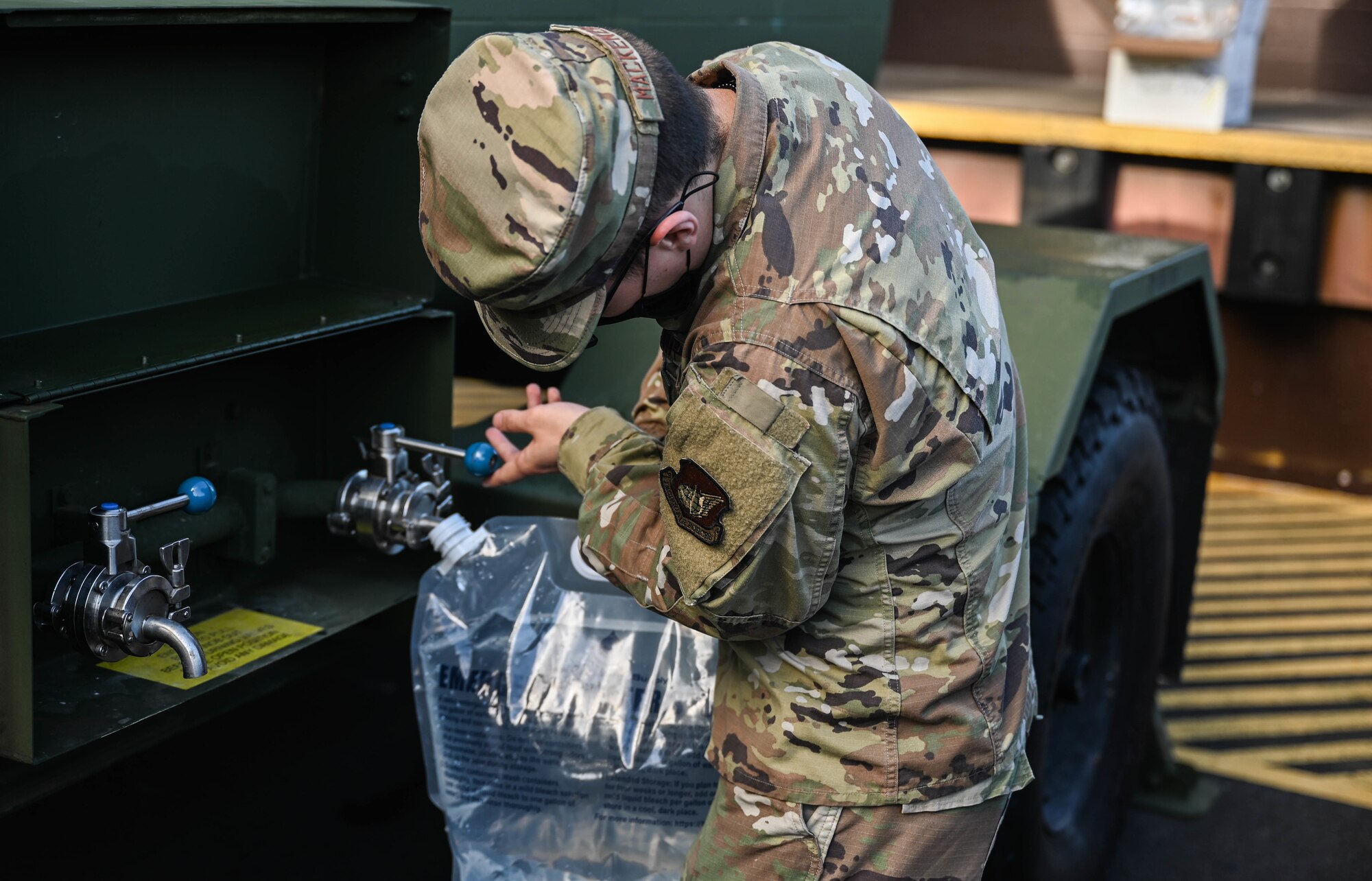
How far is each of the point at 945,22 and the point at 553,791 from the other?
240 inches

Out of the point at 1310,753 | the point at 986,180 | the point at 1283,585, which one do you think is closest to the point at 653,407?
the point at 1310,753

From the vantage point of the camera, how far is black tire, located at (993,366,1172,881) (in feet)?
7.34

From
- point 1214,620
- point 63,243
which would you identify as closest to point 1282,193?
point 1214,620

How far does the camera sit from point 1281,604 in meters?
3.99

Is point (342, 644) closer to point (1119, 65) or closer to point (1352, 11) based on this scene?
point (1119, 65)

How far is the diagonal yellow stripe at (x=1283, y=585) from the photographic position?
409cm

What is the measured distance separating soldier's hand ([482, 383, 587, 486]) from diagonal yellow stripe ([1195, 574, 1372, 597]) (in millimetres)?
2921

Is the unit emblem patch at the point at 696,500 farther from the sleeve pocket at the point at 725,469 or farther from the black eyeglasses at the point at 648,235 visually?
the black eyeglasses at the point at 648,235

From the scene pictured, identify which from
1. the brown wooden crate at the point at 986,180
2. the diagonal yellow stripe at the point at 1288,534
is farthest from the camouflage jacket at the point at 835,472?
the brown wooden crate at the point at 986,180

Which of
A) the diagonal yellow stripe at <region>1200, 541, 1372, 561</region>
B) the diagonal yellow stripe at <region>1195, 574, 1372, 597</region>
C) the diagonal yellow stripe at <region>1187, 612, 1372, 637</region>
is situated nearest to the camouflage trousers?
the diagonal yellow stripe at <region>1187, 612, 1372, 637</region>

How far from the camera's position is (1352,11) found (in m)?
6.28

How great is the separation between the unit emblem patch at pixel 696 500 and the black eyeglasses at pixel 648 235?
→ 0.17 metres

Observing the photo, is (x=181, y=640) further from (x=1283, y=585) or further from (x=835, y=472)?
(x=1283, y=585)

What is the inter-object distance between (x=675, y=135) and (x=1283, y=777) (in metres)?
2.45
